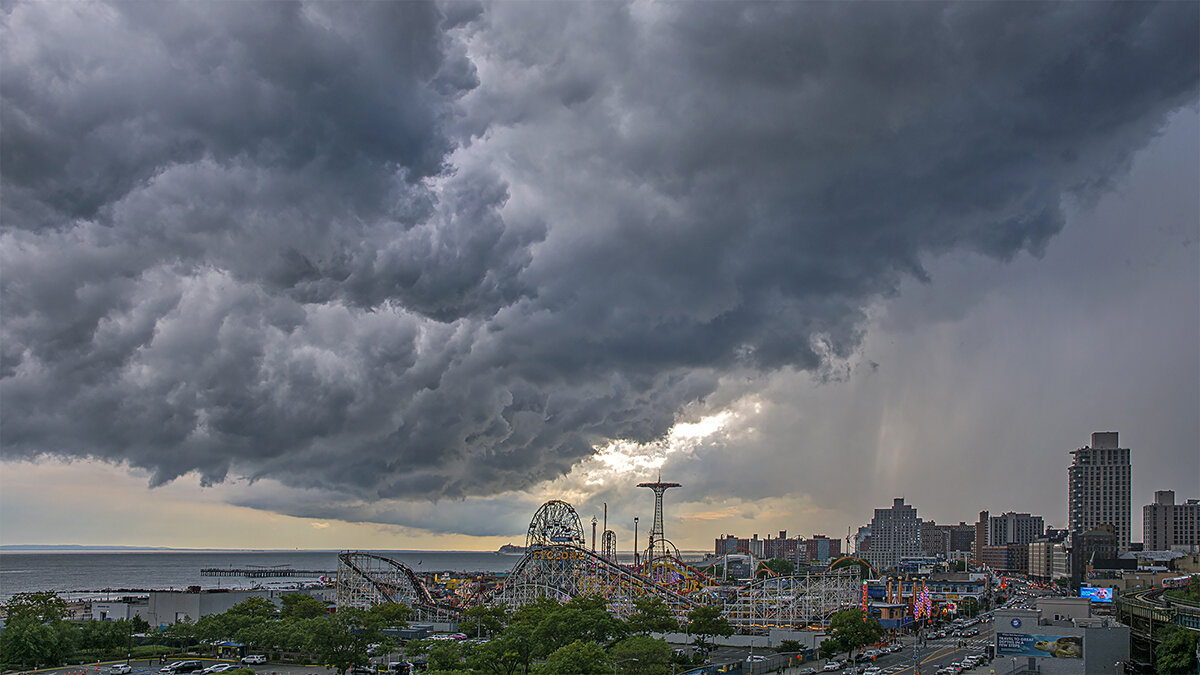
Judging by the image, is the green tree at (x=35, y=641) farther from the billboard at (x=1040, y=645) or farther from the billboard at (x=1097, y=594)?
the billboard at (x=1097, y=594)

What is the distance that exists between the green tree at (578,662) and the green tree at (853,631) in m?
32.5

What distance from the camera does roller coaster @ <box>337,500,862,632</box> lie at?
10731 cm

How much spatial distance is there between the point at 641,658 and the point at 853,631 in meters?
31.0

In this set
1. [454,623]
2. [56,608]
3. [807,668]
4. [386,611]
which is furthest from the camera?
[454,623]

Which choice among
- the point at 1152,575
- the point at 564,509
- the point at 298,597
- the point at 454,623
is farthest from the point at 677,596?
the point at 1152,575

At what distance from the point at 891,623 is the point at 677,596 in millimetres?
28173

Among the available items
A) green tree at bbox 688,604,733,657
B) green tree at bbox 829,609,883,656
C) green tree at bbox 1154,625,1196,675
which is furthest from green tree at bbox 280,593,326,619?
green tree at bbox 1154,625,1196,675

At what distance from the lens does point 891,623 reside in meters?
112

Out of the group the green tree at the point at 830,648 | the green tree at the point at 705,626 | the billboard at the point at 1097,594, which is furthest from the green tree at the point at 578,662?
the billboard at the point at 1097,594

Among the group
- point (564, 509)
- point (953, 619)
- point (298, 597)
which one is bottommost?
point (953, 619)

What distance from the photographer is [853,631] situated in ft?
273

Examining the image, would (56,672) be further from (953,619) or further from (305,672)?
(953,619)

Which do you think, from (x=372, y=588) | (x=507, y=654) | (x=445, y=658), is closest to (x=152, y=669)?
(x=445, y=658)

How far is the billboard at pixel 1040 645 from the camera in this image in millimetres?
70375
